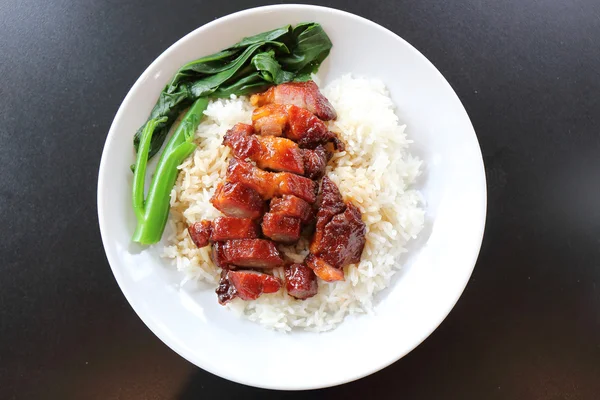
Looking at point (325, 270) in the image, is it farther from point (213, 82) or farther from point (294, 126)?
point (213, 82)

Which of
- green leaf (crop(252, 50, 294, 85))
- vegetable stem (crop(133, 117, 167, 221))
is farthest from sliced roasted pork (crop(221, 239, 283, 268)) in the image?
green leaf (crop(252, 50, 294, 85))

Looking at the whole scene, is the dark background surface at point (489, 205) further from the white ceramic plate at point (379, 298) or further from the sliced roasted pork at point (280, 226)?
the sliced roasted pork at point (280, 226)

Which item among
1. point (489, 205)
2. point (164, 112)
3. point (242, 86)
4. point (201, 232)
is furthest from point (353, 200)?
point (164, 112)

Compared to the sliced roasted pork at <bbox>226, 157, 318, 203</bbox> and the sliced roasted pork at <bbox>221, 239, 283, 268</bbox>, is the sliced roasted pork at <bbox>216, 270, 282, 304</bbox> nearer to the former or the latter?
the sliced roasted pork at <bbox>221, 239, 283, 268</bbox>

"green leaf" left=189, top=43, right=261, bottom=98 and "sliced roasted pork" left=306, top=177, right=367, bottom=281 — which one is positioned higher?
"green leaf" left=189, top=43, right=261, bottom=98

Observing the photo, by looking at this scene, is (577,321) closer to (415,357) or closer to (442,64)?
(415,357)
